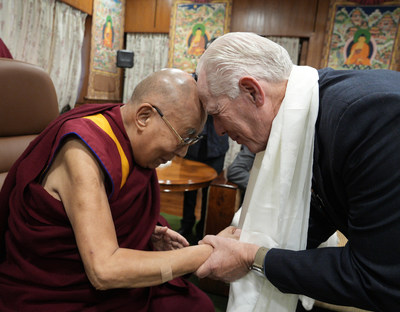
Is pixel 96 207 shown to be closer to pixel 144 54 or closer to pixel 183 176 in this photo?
pixel 183 176

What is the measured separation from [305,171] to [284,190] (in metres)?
0.09

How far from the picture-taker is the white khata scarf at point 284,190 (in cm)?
97

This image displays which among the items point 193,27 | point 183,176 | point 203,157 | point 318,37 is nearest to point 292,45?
point 318,37

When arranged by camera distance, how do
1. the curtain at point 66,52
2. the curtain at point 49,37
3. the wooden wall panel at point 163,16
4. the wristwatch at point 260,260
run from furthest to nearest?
the wooden wall panel at point 163,16 → the curtain at point 66,52 → the curtain at point 49,37 → the wristwatch at point 260,260

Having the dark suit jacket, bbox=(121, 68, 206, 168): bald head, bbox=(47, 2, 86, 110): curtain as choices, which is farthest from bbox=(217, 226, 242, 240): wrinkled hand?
bbox=(47, 2, 86, 110): curtain

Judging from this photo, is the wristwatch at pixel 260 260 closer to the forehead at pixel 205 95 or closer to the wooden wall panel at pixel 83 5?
the forehead at pixel 205 95

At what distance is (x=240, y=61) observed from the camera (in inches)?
36.7

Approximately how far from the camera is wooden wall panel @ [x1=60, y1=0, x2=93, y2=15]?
195 inches

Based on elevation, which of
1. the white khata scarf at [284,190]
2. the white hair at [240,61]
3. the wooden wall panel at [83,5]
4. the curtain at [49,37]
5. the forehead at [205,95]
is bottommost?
the white khata scarf at [284,190]

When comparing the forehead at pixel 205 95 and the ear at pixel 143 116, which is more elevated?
the forehead at pixel 205 95

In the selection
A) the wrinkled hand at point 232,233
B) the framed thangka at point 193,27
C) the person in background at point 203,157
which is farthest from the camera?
the framed thangka at point 193,27

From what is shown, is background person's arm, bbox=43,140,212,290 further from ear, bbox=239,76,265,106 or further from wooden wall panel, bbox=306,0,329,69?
wooden wall panel, bbox=306,0,329,69

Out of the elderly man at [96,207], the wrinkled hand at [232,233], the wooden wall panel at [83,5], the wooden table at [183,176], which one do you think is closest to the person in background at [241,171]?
the wooden table at [183,176]

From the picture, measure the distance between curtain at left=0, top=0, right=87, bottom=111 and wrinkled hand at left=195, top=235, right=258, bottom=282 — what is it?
14.1ft
